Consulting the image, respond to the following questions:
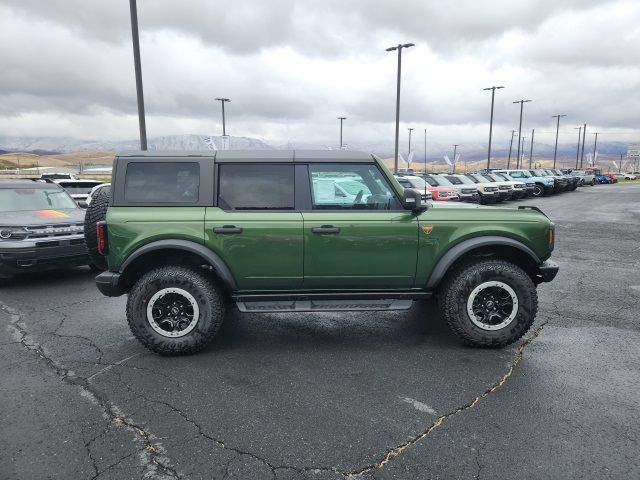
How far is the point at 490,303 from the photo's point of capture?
4.31 meters

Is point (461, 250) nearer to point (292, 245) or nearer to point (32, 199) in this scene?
point (292, 245)

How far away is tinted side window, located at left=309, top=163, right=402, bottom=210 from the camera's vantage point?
4316 millimetres

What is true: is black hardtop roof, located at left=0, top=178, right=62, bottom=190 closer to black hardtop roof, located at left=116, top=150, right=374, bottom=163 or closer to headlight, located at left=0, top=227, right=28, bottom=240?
headlight, located at left=0, top=227, right=28, bottom=240

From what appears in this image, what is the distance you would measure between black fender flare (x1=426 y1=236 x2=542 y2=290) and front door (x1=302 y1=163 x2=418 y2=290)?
20cm

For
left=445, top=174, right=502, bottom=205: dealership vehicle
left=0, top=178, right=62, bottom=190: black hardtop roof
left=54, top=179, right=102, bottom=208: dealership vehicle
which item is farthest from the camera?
left=445, top=174, right=502, bottom=205: dealership vehicle

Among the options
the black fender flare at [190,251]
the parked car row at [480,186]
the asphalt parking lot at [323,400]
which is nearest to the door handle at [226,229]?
the black fender flare at [190,251]

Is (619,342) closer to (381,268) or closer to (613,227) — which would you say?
(381,268)

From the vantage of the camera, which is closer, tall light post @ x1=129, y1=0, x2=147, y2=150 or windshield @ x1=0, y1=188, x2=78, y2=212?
windshield @ x1=0, y1=188, x2=78, y2=212

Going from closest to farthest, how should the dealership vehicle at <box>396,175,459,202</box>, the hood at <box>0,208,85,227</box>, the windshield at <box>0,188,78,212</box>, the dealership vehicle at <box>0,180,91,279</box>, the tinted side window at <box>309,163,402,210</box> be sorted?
the tinted side window at <box>309,163,402,210</box>
the dealership vehicle at <box>0,180,91,279</box>
the hood at <box>0,208,85,227</box>
the windshield at <box>0,188,78,212</box>
the dealership vehicle at <box>396,175,459,202</box>

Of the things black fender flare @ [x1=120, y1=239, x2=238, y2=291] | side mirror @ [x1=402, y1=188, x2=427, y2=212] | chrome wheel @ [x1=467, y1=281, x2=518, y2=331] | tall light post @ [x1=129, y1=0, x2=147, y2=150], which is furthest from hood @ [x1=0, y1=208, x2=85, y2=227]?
chrome wheel @ [x1=467, y1=281, x2=518, y2=331]

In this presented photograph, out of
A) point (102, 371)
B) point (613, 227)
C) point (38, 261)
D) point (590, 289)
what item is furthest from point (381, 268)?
point (613, 227)

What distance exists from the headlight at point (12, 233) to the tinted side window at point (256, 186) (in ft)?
13.7

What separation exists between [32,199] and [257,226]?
19.1ft

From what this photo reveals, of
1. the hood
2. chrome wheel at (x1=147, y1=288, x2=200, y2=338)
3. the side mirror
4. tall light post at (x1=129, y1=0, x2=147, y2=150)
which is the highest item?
tall light post at (x1=129, y1=0, x2=147, y2=150)
